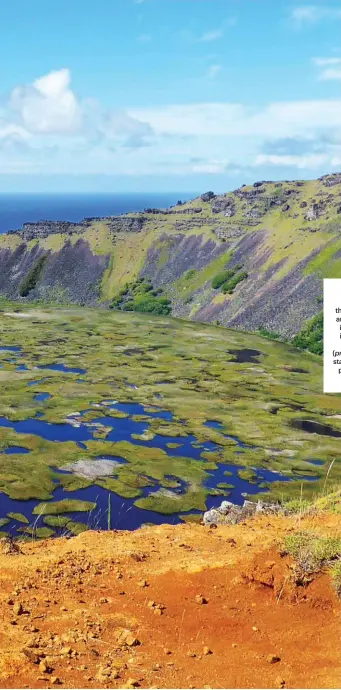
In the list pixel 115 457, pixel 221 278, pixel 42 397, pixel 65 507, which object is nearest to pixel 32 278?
pixel 221 278

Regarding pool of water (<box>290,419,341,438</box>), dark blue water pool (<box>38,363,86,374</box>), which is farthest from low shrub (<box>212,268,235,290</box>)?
pool of water (<box>290,419,341,438</box>)

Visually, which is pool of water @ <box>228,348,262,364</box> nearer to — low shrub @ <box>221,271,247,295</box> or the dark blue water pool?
the dark blue water pool

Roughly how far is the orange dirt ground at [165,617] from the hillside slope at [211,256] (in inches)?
3970

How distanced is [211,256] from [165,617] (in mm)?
147933

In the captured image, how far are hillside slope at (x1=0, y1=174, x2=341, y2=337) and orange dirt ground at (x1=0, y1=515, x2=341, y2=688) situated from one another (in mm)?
100829

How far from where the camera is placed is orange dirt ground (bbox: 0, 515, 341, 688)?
Result: 13.6m

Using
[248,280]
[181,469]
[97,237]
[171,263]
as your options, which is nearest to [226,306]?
[248,280]

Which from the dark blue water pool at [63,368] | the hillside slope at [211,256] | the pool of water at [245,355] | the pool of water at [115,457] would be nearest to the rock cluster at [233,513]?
the pool of water at [115,457]

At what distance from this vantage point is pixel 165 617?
16484 mm

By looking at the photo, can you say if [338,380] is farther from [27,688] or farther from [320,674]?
[27,688]

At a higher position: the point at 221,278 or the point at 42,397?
the point at 221,278

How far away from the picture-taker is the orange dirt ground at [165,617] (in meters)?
13.6

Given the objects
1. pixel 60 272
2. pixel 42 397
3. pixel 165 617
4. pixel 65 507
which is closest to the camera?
pixel 165 617

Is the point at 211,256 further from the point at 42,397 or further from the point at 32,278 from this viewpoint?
the point at 42,397
